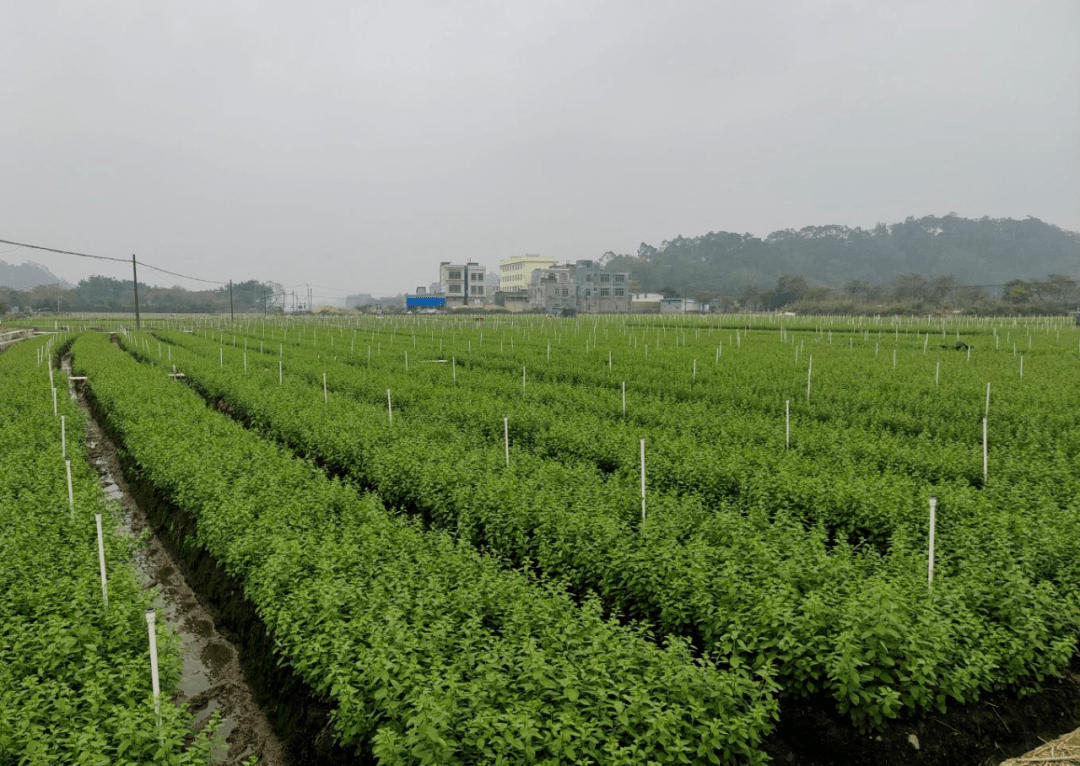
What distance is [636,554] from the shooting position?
28.0ft

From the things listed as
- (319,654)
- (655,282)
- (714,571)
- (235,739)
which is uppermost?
(655,282)

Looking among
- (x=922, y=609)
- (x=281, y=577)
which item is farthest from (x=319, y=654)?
(x=922, y=609)

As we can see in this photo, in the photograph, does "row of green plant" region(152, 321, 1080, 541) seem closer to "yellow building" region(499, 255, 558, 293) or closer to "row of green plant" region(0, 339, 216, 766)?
"row of green plant" region(0, 339, 216, 766)

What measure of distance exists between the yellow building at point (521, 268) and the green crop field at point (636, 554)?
5629 inches

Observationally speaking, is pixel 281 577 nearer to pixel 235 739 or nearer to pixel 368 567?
pixel 368 567

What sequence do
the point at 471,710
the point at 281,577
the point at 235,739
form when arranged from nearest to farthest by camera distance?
the point at 471,710 < the point at 235,739 < the point at 281,577

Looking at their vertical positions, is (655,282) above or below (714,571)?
above

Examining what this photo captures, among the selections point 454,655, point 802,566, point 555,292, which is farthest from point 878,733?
point 555,292

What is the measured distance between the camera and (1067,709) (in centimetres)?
702

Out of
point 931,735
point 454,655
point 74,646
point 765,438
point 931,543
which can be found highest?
point 931,543

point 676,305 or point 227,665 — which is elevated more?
point 676,305

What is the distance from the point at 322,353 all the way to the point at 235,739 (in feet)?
112

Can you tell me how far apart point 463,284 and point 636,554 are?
133m

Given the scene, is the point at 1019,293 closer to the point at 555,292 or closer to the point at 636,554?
the point at 555,292
